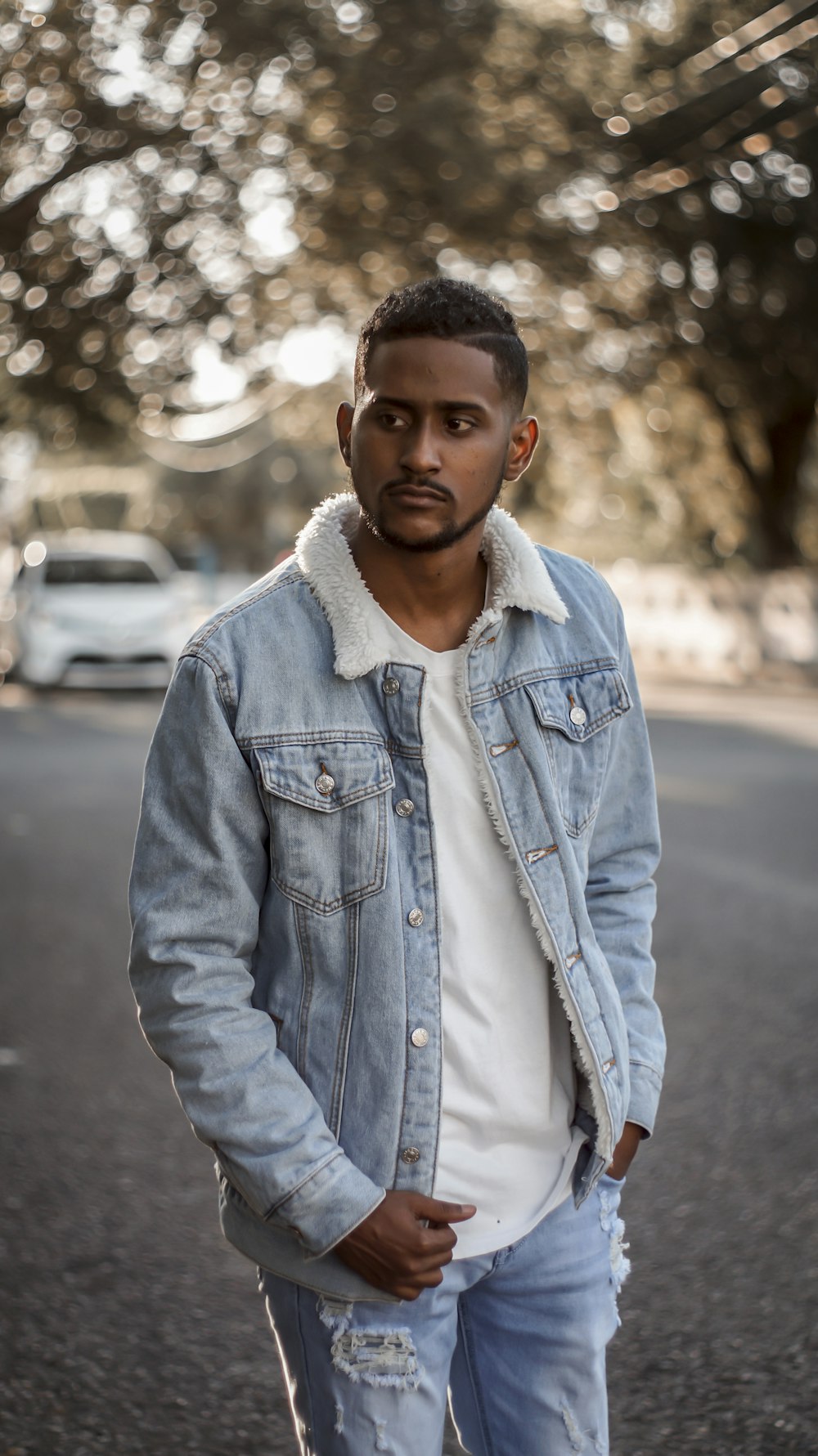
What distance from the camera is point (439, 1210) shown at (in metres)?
1.90

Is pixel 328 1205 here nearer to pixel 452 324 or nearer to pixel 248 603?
pixel 248 603

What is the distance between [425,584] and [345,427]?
228mm

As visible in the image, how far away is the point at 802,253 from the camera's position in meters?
20.4

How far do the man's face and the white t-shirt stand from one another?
0.47ft

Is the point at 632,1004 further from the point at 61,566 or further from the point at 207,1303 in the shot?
the point at 61,566

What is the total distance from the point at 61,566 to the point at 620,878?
56.5ft

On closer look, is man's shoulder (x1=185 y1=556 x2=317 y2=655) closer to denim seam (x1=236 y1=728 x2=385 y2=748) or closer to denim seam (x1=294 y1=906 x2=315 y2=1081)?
denim seam (x1=236 y1=728 x2=385 y2=748)

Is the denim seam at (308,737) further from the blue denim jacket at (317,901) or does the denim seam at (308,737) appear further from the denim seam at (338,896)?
the denim seam at (338,896)

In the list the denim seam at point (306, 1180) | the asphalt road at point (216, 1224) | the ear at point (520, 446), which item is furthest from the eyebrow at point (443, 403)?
the asphalt road at point (216, 1224)

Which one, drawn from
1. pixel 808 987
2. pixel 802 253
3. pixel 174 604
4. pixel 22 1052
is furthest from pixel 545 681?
pixel 802 253

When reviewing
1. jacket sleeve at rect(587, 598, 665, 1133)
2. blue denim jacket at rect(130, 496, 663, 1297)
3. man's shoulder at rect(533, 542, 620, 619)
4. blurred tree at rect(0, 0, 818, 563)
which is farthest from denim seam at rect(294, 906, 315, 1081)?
blurred tree at rect(0, 0, 818, 563)

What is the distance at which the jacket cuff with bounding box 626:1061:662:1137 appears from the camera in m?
2.18

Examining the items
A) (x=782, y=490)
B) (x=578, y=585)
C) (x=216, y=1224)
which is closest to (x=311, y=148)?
(x=216, y=1224)

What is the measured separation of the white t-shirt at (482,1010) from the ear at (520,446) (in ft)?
0.82
